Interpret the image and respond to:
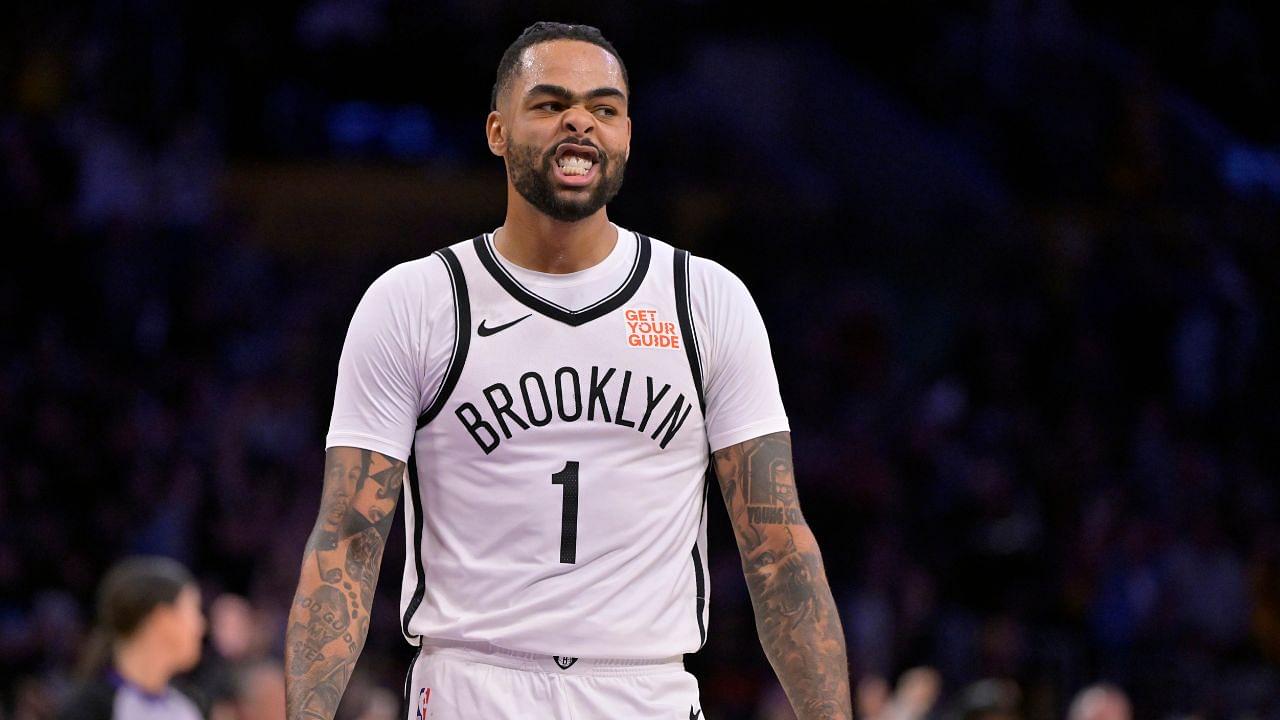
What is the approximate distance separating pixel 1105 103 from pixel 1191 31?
128 cm

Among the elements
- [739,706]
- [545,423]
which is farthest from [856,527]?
[545,423]

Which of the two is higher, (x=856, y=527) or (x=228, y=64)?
(x=228, y=64)

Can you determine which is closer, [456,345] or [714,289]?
[456,345]

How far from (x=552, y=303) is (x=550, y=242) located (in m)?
0.15

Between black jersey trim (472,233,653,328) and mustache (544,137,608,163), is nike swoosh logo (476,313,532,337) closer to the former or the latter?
black jersey trim (472,233,653,328)

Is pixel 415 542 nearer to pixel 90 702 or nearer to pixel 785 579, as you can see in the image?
pixel 785 579

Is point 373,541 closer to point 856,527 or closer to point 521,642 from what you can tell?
point 521,642

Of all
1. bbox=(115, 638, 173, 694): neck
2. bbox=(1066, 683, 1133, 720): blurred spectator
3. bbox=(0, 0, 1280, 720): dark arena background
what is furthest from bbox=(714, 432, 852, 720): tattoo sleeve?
bbox=(1066, 683, 1133, 720): blurred spectator

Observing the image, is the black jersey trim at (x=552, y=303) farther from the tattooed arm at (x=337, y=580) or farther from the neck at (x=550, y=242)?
the tattooed arm at (x=337, y=580)

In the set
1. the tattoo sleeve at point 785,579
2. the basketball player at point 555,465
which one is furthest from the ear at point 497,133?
the tattoo sleeve at point 785,579

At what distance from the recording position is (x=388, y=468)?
3.43m

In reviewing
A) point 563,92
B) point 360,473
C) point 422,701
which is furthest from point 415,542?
point 563,92

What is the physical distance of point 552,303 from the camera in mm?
3547

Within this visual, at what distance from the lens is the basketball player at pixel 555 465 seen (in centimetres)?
336
